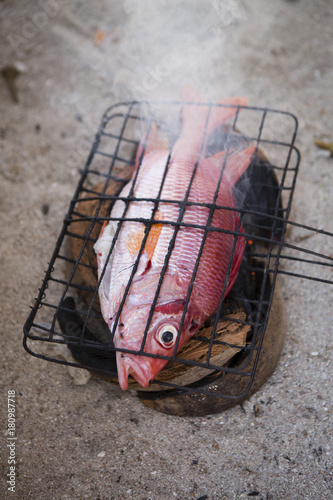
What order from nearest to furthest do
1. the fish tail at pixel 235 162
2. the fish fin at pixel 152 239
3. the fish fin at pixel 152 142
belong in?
1. the fish fin at pixel 152 239
2. the fish tail at pixel 235 162
3. the fish fin at pixel 152 142

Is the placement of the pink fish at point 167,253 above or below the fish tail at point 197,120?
below

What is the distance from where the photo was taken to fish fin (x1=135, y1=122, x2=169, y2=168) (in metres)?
2.84

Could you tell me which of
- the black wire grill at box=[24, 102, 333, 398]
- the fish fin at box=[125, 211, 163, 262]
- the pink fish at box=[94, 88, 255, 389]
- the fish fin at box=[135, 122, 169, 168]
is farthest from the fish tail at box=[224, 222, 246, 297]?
the fish fin at box=[135, 122, 169, 168]

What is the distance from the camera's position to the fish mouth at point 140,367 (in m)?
1.95

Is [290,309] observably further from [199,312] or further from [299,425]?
[199,312]

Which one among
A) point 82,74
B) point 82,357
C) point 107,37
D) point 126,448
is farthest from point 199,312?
point 107,37

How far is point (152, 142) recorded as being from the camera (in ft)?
9.40

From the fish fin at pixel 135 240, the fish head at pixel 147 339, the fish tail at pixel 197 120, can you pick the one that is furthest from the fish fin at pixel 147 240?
the fish tail at pixel 197 120

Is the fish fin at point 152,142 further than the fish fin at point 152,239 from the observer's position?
Yes

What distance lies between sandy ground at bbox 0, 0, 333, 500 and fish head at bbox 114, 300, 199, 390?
0.69 m

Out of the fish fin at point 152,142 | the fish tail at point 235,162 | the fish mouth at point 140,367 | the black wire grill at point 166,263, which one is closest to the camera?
the fish mouth at point 140,367

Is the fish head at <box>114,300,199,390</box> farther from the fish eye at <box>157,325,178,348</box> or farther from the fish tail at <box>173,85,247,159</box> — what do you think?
the fish tail at <box>173,85,247,159</box>

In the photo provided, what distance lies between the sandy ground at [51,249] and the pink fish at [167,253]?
28.1 inches

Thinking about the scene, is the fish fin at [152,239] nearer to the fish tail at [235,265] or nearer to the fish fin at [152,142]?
the fish tail at [235,265]
